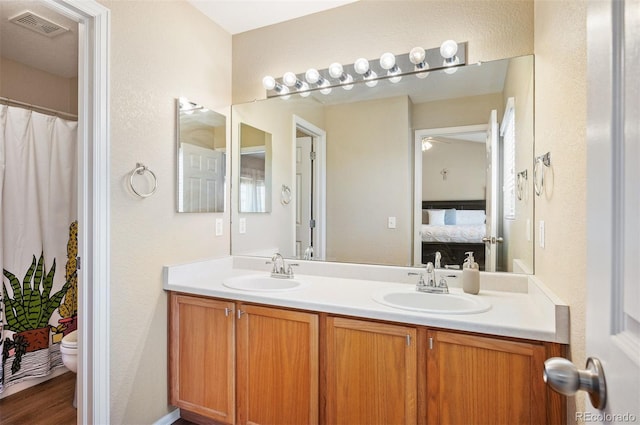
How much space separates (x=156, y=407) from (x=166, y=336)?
14.7 inches

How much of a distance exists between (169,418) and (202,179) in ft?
4.68

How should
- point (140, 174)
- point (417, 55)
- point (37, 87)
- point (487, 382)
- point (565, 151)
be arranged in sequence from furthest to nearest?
point (37, 87) → point (417, 55) → point (140, 174) → point (487, 382) → point (565, 151)

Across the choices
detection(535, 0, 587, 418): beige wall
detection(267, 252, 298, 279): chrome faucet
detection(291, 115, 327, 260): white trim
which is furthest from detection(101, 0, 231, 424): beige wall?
detection(535, 0, 587, 418): beige wall

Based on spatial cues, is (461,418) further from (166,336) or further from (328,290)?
(166,336)

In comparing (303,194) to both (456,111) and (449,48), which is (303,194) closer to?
(456,111)

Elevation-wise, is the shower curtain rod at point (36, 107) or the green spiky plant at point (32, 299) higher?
the shower curtain rod at point (36, 107)

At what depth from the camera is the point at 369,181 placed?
82.3 inches

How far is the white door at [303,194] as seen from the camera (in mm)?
2264

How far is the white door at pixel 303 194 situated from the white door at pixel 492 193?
106 cm

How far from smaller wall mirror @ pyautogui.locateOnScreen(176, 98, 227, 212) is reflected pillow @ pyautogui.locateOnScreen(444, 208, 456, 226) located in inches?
57.9

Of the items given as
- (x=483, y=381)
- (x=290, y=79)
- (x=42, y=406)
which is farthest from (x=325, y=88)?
(x=42, y=406)

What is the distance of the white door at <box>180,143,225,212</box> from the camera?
81.1 inches

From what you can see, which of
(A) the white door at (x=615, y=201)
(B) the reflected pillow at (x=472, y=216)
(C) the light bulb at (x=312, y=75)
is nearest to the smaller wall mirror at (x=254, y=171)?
(C) the light bulb at (x=312, y=75)

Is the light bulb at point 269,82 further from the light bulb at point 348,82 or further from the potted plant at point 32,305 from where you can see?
the potted plant at point 32,305
